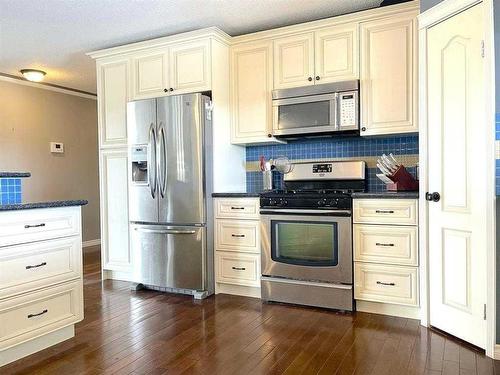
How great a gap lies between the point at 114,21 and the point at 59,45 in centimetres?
94

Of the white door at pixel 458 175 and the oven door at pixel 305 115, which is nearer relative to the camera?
the white door at pixel 458 175

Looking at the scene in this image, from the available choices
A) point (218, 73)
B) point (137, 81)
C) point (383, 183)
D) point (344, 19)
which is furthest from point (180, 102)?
point (383, 183)

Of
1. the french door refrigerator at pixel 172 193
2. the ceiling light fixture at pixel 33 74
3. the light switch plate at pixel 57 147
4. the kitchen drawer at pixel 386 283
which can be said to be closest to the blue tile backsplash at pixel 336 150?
the french door refrigerator at pixel 172 193

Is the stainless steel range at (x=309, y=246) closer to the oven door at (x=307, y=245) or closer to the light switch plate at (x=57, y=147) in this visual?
the oven door at (x=307, y=245)

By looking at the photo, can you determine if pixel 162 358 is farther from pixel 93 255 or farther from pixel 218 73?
pixel 93 255

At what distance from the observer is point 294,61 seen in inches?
137

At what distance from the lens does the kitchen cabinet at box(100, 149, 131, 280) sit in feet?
13.2

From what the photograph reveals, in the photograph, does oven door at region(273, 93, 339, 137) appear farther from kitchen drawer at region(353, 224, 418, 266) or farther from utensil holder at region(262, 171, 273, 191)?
kitchen drawer at region(353, 224, 418, 266)

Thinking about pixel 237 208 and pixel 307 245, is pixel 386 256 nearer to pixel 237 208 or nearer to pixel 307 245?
pixel 307 245

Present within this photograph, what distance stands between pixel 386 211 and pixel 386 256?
12.7 inches

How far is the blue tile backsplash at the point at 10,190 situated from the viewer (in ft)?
7.89

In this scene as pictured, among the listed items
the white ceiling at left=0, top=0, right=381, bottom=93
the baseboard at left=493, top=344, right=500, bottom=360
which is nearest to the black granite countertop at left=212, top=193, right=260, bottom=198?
the white ceiling at left=0, top=0, right=381, bottom=93

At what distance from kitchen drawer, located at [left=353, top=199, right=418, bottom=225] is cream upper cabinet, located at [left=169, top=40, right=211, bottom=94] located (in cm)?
165

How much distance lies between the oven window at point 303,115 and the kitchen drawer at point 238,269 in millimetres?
1154
